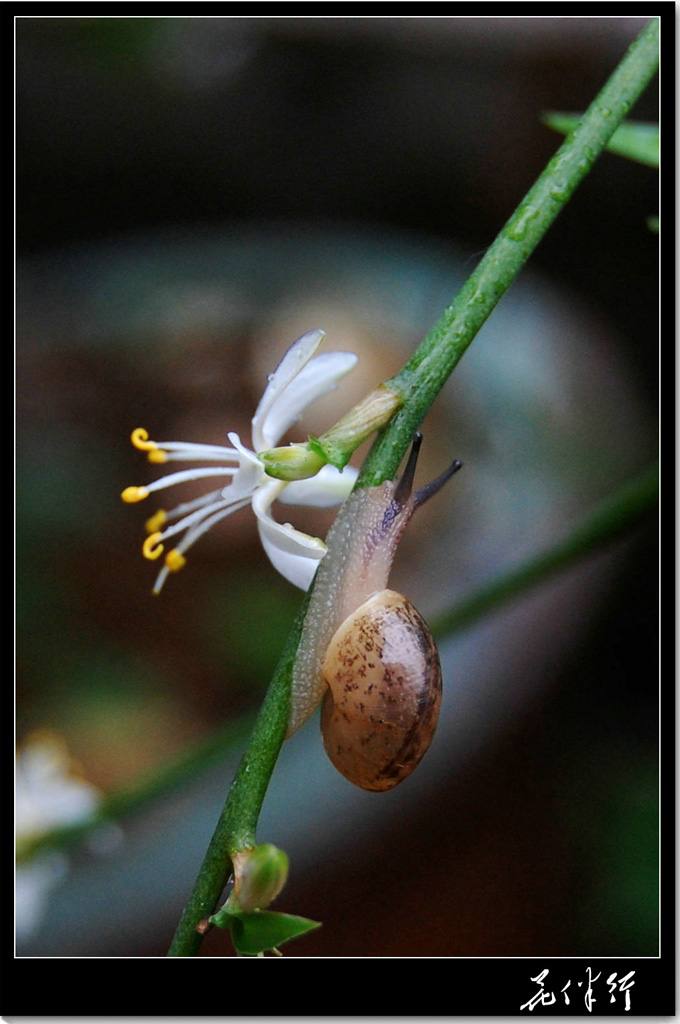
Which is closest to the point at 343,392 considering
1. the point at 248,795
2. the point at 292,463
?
the point at 292,463

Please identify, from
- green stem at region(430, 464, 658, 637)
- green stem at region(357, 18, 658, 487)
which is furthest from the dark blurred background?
green stem at region(357, 18, 658, 487)

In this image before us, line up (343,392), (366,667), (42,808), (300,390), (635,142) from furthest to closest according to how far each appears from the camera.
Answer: (343,392) → (42,808) → (635,142) → (300,390) → (366,667)

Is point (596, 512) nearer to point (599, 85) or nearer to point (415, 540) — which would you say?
point (415, 540)

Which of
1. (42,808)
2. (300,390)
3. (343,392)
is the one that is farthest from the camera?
(343,392)

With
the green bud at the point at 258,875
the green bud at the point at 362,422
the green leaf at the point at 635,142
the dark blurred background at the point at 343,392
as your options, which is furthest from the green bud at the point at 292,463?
the dark blurred background at the point at 343,392

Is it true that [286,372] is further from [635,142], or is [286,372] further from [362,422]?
[635,142]

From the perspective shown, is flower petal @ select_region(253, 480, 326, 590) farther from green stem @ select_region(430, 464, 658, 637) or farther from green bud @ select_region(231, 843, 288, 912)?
green stem @ select_region(430, 464, 658, 637)
